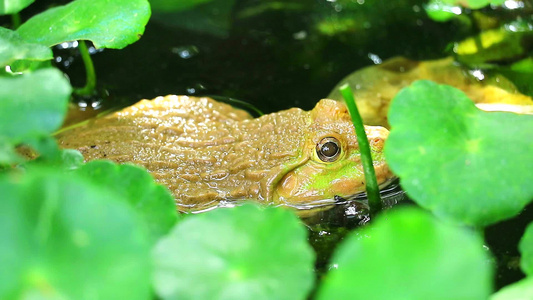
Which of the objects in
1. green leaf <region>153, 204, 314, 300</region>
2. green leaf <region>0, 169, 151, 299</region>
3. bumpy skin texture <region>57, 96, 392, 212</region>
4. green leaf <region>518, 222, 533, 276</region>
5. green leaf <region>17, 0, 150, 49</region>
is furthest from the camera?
bumpy skin texture <region>57, 96, 392, 212</region>

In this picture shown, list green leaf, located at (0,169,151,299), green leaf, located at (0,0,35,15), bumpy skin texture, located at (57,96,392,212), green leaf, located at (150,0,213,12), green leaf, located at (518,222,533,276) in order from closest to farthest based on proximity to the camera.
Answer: green leaf, located at (0,169,151,299), green leaf, located at (518,222,533,276), green leaf, located at (0,0,35,15), bumpy skin texture, located at (57,96,392,212), green leaf, located at (150,0,213,12)

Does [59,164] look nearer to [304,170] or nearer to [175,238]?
[175,238]

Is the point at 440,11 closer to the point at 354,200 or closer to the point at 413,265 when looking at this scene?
the point at 354,200

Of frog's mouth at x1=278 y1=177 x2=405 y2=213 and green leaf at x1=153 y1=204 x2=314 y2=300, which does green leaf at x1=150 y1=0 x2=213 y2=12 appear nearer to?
frog's mouth at x1=278 y1=177 x2=405 y2=213

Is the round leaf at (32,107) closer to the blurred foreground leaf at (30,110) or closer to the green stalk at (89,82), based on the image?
the blurred foreground leaf at (30,110)

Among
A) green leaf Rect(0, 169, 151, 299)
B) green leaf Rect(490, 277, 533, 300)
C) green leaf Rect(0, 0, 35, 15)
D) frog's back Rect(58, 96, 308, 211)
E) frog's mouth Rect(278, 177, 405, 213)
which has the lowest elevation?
frog's mouth Rect(278, 177, 405, 213)

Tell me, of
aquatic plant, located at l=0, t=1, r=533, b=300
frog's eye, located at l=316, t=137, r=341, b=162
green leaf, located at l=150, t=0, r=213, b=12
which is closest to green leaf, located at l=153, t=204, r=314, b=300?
aquatic plant, located at l=0, t=1, r=533, b=300

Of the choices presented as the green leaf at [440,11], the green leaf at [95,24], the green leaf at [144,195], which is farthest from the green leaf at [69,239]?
the green leaf at [440,11]
